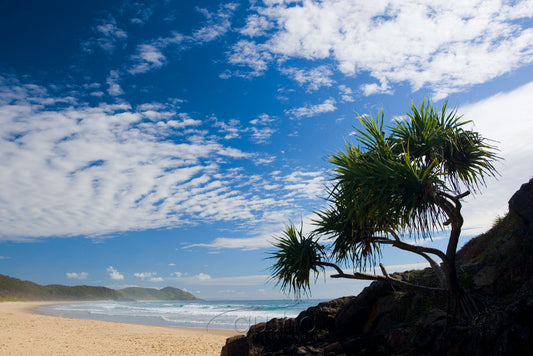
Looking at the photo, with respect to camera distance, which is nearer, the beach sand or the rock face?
the rock face

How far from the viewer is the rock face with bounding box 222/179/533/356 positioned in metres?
4.25

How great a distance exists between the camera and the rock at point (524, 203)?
292 inches

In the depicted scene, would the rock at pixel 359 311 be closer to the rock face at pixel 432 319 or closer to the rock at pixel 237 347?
the rock face at pixel 432 319

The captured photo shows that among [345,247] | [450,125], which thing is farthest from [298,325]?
[450,125]

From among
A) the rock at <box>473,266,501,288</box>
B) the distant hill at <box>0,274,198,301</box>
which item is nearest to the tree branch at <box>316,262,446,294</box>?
the rock at <box>473,266,501,288</box>

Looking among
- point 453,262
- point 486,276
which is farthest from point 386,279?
point 486,276

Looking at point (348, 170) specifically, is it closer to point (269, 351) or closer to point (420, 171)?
point (420, 171)

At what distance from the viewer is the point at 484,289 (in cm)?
719

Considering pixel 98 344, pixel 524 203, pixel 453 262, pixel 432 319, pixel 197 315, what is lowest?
pixel 197 315

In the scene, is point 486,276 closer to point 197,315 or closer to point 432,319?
point 432,319

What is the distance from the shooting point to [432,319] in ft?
21.5

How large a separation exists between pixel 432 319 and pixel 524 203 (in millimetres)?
3272

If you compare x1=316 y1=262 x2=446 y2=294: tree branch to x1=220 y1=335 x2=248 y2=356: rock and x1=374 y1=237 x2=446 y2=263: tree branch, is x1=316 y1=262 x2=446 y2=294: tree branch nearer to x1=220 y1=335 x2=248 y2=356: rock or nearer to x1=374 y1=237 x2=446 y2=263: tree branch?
x1=374 y1=237 x2=446 y2=263: tree branch

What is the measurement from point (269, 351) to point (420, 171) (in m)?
5.15
